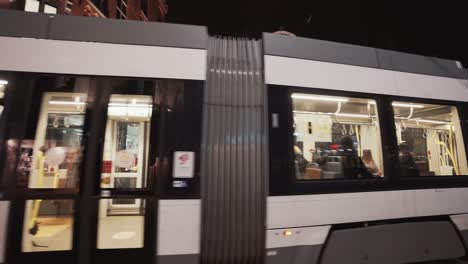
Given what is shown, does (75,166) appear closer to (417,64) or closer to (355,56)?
(355,56)

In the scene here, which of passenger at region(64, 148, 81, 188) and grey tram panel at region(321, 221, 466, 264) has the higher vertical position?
passenger at region(64, 148, 81, 188)

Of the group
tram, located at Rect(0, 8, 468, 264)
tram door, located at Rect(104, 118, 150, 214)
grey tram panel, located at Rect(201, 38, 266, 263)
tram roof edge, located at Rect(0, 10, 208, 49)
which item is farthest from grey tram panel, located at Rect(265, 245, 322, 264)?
tram roof edge, located at Rect(0, 10, 208, 49)

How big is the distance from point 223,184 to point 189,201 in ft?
→ 1.38

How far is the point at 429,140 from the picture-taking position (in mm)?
4211

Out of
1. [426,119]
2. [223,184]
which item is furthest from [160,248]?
[426,119]

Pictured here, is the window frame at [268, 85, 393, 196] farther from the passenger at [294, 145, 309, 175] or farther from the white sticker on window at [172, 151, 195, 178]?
the white sticker on window at [172, 151, 195, 178]

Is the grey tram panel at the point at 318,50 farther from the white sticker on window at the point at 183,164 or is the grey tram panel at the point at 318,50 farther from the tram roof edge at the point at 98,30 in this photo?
the white sticker on window at the point at 183,164

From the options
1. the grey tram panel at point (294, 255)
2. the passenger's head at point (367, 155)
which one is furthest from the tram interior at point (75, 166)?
the passenger's head at point (367, 155)

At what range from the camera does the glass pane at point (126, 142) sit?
9.58ft

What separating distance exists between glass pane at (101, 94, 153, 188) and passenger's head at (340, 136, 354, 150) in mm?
2492

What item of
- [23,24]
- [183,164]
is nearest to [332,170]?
[183,164]

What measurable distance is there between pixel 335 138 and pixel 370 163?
59 centimetres

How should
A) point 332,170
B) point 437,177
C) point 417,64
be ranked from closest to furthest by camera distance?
1. point 332,170
2. point 437,177
3. point 417,64

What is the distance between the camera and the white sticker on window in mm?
2988
